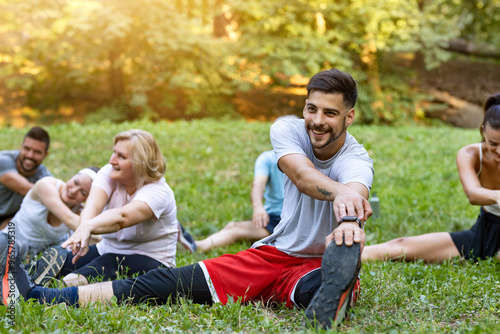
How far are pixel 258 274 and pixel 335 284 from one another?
815mm

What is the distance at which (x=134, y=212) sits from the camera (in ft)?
12.2

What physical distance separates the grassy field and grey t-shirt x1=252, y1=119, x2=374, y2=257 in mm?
473

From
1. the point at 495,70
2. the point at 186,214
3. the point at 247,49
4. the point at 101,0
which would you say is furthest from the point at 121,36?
the point at 495,70

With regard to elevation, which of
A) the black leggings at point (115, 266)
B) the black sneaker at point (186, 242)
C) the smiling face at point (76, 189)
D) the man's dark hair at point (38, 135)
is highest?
the man's dark hair at point (38, 135)

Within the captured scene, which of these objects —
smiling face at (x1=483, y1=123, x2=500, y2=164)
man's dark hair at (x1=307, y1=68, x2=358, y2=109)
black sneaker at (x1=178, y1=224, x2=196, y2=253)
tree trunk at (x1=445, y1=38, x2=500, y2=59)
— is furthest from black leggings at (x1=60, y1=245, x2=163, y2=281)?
tree trunk at (x1=445, y1=38, x2=500, y2=59)

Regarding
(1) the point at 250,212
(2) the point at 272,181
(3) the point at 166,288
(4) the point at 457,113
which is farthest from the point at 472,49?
(3) the point at 166,288

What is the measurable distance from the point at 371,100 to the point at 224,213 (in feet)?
33.9

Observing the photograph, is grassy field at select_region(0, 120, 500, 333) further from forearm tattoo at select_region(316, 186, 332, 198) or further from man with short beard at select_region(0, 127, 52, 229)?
man with short beard at select_region(0, 127, 52, 229)

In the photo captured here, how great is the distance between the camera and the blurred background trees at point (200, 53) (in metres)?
13.6

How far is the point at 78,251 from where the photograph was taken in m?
3.34

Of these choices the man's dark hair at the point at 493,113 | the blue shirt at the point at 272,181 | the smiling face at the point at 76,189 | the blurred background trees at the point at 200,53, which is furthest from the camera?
the blurred background trees at the point at 200,53

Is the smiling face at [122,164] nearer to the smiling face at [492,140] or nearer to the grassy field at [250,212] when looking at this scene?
the grassy field at [250,212]

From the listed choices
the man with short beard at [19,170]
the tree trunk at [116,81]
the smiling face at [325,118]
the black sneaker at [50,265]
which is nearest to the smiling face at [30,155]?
the man with short beard at [19,170]

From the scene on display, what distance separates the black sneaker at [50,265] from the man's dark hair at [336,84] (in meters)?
2.32
